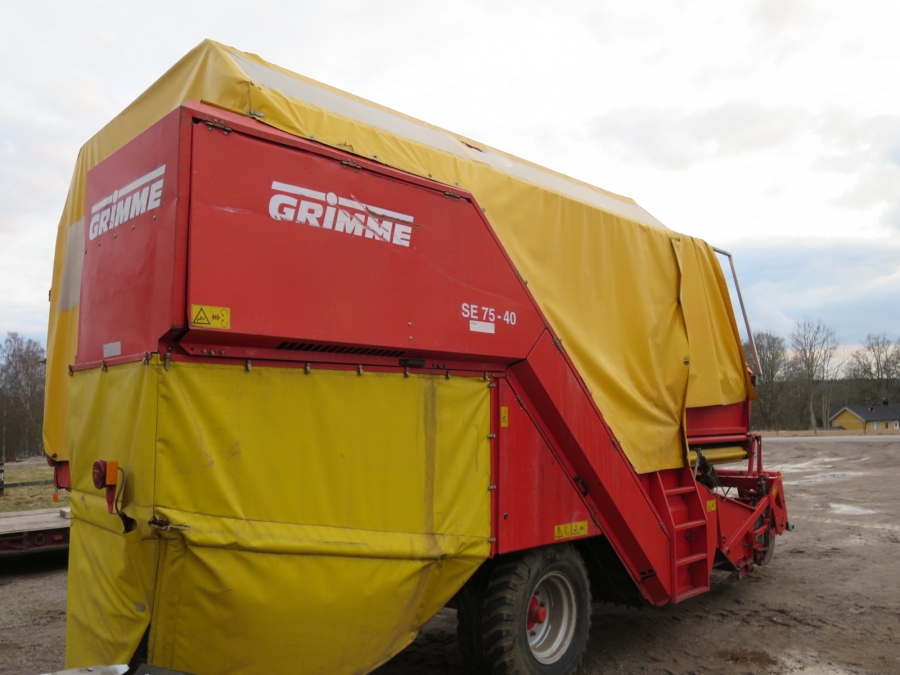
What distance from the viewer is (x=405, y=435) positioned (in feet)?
12.4

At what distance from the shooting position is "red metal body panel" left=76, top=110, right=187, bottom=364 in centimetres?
295

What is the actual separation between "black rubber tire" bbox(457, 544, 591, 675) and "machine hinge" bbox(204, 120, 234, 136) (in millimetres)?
3103

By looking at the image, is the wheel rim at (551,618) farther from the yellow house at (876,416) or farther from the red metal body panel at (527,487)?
the yellow house at (876,416)

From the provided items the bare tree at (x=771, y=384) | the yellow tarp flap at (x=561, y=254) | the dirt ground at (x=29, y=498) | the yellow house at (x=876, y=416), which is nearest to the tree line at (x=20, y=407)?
the dirt ground at (x=29, y=498)

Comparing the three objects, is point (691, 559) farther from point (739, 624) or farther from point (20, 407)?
point (20, 407)

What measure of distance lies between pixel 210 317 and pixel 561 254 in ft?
9.50

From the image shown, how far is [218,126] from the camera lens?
307cm

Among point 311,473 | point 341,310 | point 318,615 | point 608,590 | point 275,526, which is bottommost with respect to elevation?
point 608,590

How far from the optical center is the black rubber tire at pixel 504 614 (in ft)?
13.9

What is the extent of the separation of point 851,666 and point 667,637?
4.61ft

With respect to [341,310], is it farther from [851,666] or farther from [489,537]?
[851,666]

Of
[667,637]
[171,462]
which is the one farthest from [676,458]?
[171,462]

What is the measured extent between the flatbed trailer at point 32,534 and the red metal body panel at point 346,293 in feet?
22.1

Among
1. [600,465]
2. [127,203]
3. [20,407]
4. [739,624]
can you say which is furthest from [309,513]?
[20,407]
